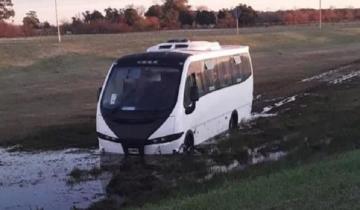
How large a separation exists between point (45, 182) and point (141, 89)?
3428 millimetres

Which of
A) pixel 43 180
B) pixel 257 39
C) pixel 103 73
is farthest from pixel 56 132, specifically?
pixel 257 39

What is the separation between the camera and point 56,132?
20172 millimetres

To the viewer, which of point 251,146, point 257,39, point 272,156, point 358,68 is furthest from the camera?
point 257,39

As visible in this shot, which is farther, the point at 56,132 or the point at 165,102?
the point at 56,132

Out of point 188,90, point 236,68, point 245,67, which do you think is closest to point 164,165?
point 188,90

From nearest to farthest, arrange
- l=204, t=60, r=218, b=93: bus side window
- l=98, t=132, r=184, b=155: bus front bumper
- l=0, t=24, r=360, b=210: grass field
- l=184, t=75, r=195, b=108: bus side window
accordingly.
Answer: l=0, t=24, r=360, b=210: grass field → l=98, t=132, r=184, b=155: bus front bumper → l=184, t=75, r=195, b=108: bus side window → l=204, t=60, r=218, b=93: bus side window

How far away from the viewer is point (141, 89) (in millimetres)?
16375

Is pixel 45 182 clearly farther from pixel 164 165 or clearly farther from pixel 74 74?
pixel 74 74

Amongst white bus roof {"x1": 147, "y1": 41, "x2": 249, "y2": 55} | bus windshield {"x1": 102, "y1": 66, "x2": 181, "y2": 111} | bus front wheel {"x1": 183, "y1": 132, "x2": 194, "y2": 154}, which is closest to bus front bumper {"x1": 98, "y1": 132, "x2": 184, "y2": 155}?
bus front wheel {"x1": 183, "y1": 132, "x2": 194, "y2": 154}

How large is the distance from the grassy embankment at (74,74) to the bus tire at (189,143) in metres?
3.15

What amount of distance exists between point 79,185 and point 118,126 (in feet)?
8.17

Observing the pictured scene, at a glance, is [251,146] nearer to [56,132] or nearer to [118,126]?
[118,126]

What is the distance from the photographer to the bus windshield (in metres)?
16.1

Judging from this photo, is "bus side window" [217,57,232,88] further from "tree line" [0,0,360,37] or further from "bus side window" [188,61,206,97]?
"tree line" [0,0,360,37]
